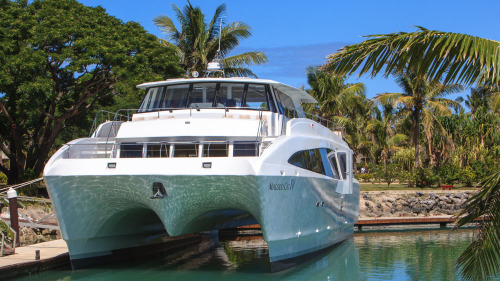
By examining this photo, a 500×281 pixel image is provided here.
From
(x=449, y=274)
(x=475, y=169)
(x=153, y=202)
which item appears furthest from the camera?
(x=475, y=169)

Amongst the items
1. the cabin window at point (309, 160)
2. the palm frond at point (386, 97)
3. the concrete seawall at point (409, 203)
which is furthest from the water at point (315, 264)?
the palm frond at point (386, 97)

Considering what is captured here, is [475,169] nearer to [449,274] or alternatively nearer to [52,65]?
[449,274]

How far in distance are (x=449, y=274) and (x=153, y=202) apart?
7.03 m

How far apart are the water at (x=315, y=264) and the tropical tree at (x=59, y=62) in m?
9.17

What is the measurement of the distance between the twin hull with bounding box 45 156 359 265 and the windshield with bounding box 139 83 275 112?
8.11ft

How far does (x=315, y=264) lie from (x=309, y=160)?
2861 millimetres

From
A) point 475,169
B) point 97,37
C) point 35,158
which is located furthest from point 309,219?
point 475,169

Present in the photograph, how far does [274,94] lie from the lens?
1439 cm

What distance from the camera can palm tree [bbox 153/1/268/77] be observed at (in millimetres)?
29250

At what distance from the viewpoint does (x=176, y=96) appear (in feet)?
48.3

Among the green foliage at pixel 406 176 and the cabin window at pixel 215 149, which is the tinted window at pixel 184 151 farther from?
the green foliage at pixel 406 176

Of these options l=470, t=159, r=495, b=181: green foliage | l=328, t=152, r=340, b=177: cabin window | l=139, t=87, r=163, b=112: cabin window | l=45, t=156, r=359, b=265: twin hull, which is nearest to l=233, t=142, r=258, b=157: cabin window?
l=45, t=156, r=359, b=265: twin hull

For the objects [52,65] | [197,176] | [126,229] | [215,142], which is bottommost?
[126,229]

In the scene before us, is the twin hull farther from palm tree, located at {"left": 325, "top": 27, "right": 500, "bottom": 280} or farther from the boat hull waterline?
palm tree, located at {"left": 325, "top": 27, "right": 500, "bottom": 280}
